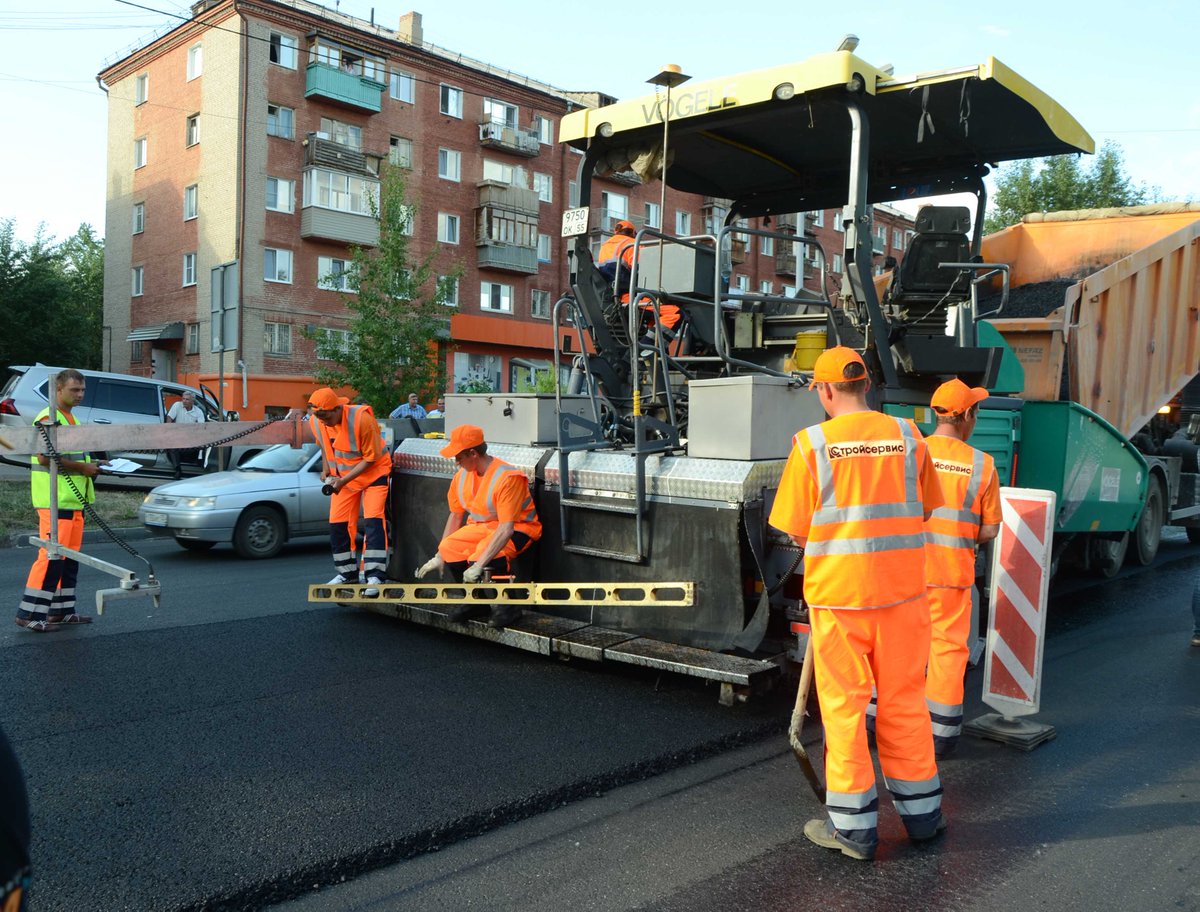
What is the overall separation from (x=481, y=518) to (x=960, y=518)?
9.28 feet

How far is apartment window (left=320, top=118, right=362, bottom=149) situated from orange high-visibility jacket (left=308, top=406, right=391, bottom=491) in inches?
1113

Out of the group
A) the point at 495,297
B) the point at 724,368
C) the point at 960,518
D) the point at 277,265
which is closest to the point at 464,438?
the point at 724,368

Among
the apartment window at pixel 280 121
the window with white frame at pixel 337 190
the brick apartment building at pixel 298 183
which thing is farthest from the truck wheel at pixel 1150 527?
the apartment window at pixel 280 121

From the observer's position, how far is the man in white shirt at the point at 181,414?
16.2 meters

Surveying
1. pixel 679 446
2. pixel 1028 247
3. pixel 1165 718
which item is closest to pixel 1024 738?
pixel 1165 718

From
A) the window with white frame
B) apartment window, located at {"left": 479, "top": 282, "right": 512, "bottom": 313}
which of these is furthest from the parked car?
apartment window, located at {"left": 479, "top": 282, "right": 512, "bottom": 313}

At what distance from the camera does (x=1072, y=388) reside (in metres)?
7.74

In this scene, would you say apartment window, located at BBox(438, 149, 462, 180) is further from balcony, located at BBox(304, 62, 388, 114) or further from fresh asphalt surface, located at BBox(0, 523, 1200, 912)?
fresh asphalt surface, located at BBox(0, 523, 1200, 912)

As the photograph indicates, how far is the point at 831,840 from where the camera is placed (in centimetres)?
363

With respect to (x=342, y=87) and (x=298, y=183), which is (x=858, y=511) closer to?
(x=298, y=183)

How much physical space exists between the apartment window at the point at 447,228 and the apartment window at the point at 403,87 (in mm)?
3877

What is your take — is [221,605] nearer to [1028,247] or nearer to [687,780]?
[687,780]

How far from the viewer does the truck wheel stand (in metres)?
9.59

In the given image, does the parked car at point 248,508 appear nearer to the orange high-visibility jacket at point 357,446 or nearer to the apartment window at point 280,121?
the orange high-visibility jacket at point 357,446
